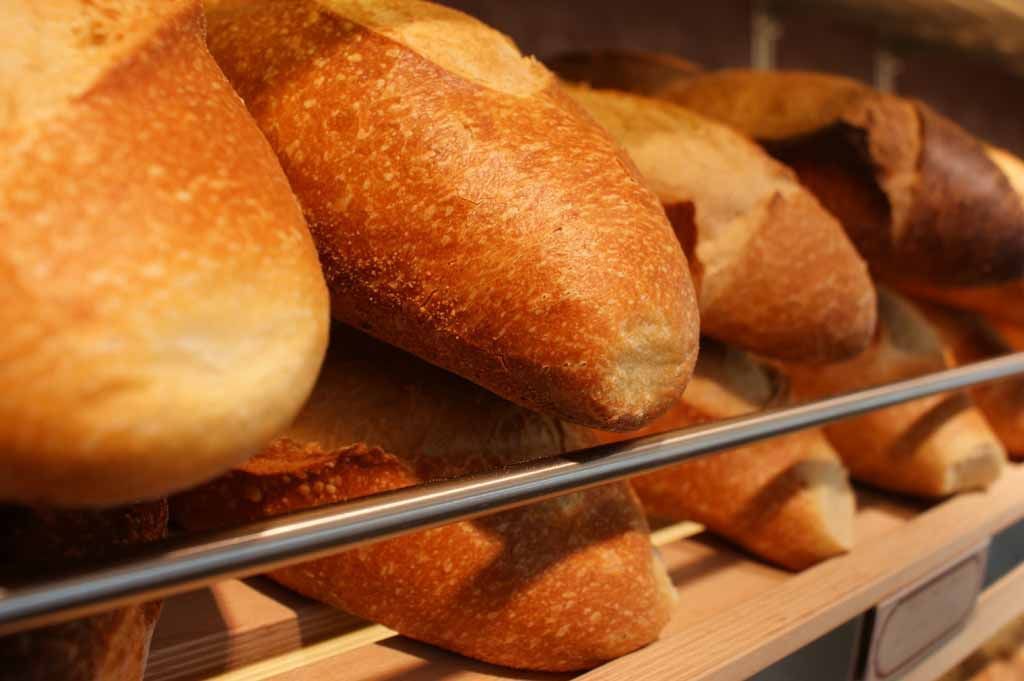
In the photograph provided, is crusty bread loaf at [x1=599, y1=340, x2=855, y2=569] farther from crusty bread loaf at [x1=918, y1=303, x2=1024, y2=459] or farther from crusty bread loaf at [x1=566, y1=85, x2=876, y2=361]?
crusty bread loaf at [x1=918, y1=303, x2=1024, y2=459]

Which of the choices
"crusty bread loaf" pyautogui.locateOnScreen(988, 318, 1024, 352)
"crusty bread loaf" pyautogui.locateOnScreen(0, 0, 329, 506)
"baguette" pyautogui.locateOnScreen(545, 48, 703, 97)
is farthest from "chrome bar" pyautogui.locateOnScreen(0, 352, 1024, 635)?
"crusty bread loaf" pyautogui.locateOnScreen(988, 318, 1024, 352)

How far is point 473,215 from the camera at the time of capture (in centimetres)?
56

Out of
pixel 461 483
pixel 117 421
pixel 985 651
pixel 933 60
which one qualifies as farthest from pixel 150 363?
pixel 933 60

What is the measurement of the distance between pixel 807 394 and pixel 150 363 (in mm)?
910

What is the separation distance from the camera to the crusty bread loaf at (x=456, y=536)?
0.64m

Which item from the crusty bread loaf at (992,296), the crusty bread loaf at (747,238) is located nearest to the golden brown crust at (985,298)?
the crusty bread loaf at (992,296)

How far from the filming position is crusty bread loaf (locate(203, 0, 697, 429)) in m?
0.54

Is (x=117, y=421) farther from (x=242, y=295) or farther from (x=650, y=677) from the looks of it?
(x=650, y=677)

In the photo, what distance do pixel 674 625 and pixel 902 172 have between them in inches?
23.8

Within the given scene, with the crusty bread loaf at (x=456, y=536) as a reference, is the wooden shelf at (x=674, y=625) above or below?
below

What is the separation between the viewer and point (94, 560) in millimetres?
380

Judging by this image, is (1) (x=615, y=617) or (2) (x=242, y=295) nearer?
(2) (x=242, y=295)

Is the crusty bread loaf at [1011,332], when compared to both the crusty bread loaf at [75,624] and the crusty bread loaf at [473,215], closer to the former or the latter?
the crusty bread loaf at [473,215]

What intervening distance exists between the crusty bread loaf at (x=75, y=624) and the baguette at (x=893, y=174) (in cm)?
83
